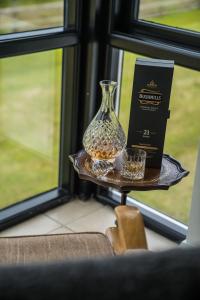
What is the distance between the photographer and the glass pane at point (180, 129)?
2.21m

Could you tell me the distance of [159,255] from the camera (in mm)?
532

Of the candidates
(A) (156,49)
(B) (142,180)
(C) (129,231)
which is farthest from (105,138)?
(A) (156,49)

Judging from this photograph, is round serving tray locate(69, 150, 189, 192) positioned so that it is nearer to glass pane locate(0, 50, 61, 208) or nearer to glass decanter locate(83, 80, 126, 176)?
glass decanter locate(83, 80, 126, 176)

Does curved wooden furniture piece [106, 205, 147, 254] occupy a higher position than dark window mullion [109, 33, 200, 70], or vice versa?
dark window mullion [109, 33, 200, 70]

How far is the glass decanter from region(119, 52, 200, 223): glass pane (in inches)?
19.8

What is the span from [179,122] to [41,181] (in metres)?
0.73

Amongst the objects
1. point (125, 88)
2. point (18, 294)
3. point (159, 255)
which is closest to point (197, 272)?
point (159, 255)

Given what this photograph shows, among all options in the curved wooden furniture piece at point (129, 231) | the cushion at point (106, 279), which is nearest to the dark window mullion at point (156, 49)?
the curved wooden furniture piece at point (129, 231)

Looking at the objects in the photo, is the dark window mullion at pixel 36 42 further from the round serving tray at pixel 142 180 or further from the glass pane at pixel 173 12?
the round serving tray at pixel 142 180

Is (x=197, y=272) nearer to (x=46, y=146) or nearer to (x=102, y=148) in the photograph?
(x=102, y=148)

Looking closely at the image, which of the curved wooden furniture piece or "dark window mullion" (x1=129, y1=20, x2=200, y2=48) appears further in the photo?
"dark window mullion" (x1=129, y1=20, x2=200, y2=48)

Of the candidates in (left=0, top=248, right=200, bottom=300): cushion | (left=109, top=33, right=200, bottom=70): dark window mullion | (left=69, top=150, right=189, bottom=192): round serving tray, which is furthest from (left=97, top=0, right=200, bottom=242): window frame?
(left=0, top=248, right=200, bottom=300): cushion

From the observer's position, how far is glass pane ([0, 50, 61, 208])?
231 centimetres

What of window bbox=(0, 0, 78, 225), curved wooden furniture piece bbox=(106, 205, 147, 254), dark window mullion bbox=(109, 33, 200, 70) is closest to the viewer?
curved wooden furniture piece bbox=(106, 205, 147, 254)
